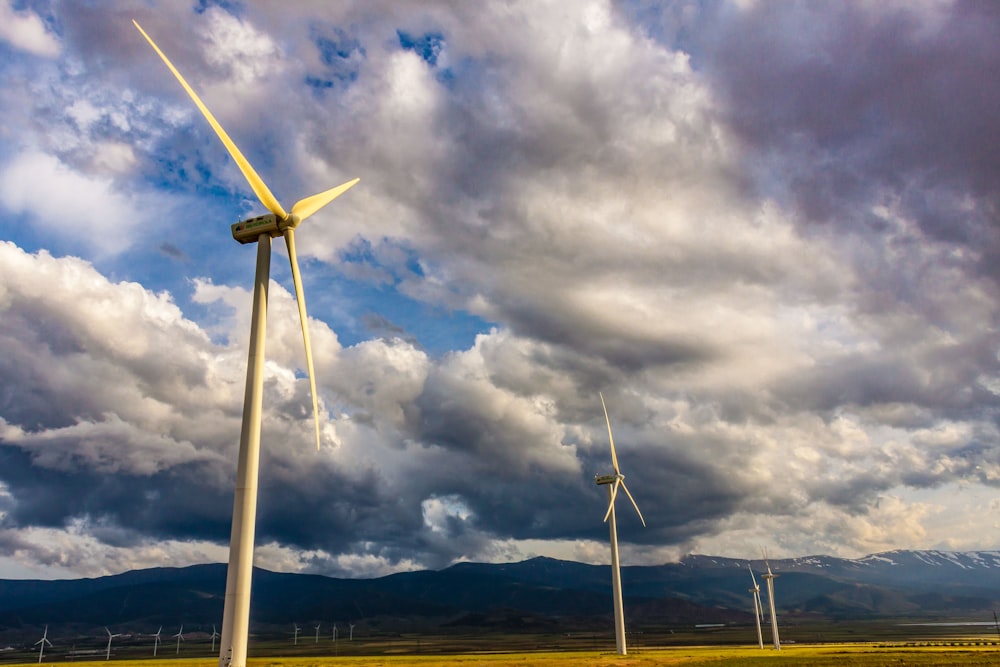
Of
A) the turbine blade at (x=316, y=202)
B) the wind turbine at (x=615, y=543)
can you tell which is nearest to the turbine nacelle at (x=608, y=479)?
the wind turbine at (x=615, y=543)

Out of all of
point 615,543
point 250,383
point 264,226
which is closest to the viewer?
point 250,383

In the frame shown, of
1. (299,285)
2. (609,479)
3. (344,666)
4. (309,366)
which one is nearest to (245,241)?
(299,285)

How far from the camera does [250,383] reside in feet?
183

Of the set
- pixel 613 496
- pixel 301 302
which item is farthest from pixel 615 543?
pixel 301 302

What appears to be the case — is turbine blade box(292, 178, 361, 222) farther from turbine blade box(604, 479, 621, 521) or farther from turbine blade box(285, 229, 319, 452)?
turbine blade box(604, 479, 621, 521)

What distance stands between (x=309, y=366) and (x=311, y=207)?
52.6 ft

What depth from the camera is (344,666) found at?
110 m

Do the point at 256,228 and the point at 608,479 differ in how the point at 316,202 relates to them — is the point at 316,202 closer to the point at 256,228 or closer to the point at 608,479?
the point at 256,228

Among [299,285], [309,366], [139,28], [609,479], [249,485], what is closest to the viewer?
[139,28]

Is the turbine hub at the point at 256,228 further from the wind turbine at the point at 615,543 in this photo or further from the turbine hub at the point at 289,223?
the wind turbine at the point at 615,543

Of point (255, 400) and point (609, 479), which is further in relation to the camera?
point (609, 479)

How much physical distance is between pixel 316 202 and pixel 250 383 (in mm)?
21457

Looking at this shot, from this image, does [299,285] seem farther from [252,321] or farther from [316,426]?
[316,426]

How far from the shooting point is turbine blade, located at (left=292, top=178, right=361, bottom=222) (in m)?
66.2
